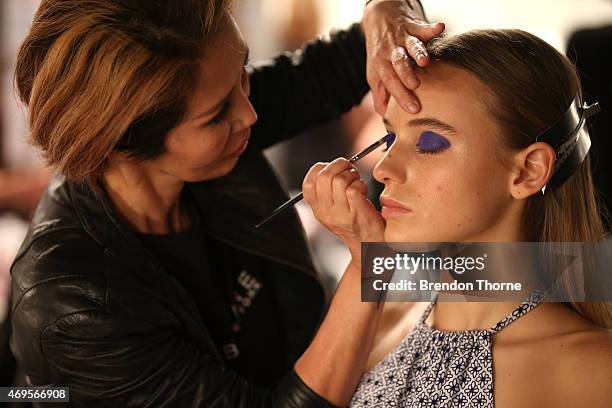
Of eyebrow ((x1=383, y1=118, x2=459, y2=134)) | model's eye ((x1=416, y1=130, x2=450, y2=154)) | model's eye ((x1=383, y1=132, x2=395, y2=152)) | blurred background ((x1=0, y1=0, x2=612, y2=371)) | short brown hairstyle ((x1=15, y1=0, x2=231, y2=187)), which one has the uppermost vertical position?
short brown hairstyle ((x1=15, y1=0, x2=231, y2=187))

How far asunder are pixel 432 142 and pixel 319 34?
4.47 feet

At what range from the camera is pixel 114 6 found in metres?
1.11

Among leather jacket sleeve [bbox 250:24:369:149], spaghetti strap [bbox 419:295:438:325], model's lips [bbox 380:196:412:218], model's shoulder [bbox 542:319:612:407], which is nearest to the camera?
Answer: model's shoulder [bbox 542:319:612:407]

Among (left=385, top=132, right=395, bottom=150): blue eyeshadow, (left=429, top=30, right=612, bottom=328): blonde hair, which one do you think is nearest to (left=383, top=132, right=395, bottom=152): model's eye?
(left=385, top=132, right=395, bottom=150): blue eyeshadow

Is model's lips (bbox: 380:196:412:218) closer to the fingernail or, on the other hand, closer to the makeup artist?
the makeup artist

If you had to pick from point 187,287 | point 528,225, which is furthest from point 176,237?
point 528,225

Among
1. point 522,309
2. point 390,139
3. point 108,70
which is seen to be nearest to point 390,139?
point 390,139

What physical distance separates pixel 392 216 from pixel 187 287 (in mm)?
393

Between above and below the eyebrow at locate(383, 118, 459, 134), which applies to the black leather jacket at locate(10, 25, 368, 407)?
below

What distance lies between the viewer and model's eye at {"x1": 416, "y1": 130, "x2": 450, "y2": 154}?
1.07 meters

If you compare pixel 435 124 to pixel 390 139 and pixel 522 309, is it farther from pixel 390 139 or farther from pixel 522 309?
pixel 522 309

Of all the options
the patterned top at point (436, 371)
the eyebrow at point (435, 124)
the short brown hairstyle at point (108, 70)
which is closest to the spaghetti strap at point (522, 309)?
the patterned top at point (436, 371)

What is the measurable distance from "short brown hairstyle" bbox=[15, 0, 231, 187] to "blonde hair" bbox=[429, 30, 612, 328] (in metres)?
0.34

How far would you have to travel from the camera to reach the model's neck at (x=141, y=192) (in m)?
1.27
